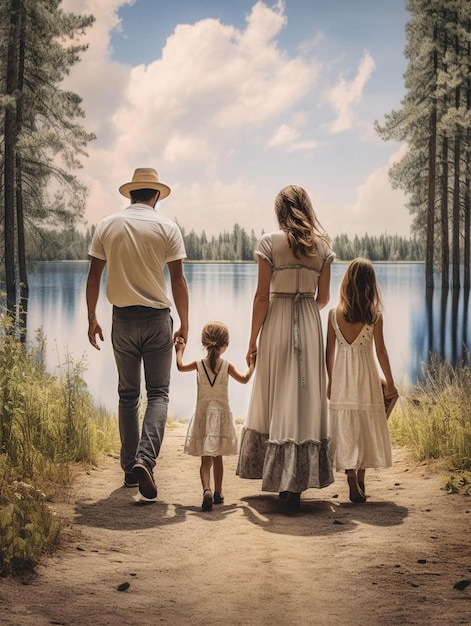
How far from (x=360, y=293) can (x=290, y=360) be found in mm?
500

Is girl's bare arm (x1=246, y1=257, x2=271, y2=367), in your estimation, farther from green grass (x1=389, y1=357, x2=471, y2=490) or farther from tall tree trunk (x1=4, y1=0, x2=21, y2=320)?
tall tree trunk (x1=4, y1=0, x2=21, y2=320)

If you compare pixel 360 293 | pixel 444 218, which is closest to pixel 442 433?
pixel 360 293

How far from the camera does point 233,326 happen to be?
1535 cm

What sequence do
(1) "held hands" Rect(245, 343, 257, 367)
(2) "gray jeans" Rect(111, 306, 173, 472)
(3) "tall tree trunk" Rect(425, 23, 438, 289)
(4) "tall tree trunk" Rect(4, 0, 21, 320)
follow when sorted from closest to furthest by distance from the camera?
(1) "held hands" Rect(245, 343, 257, 367) → (2) "gray jeans" Rect(111, 306, 173, 472) → (4) "tall tree trunk" Rect(4, 0, 21, 320) → (3) "tall tree trunk" Rect(425, 23, 438, 289)

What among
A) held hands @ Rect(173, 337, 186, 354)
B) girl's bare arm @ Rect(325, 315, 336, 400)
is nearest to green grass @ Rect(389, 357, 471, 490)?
girl's bare arm @ Rect(325, 315, 336, 400)

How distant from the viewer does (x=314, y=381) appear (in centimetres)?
400

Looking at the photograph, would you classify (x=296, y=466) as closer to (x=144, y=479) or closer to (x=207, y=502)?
(x=207, y=502)

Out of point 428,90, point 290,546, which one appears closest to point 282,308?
point 290,546

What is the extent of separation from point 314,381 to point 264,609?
1.54 meters

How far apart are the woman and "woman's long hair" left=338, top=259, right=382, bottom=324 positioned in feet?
0.40

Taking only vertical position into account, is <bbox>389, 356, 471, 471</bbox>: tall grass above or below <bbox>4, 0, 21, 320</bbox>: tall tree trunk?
below

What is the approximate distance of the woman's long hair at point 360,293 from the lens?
4.09 metres

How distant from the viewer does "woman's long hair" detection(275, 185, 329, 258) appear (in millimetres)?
3918

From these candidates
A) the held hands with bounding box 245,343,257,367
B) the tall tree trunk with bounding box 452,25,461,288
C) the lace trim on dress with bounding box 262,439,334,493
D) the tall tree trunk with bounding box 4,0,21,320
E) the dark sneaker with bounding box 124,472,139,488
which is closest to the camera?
the lace trim on dress with bounding box 262,439,334,493
